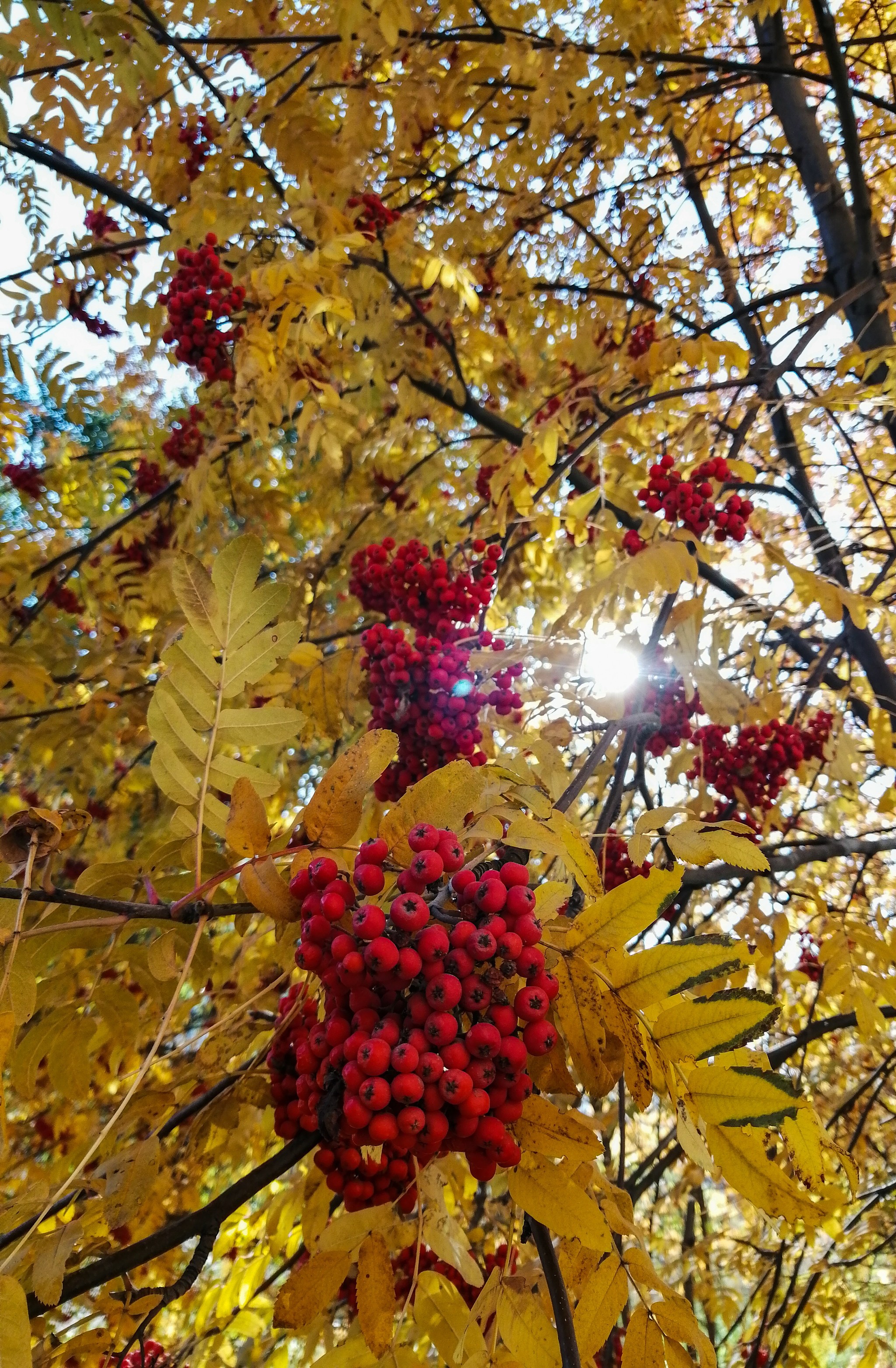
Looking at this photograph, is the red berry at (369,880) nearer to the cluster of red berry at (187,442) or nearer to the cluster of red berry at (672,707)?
the cluster of red berry at (672,707)

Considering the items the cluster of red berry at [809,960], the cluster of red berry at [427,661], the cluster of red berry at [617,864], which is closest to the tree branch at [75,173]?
the cluster of red berry at [427,661]

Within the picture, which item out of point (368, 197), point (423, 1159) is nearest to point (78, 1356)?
point (423, 1159)

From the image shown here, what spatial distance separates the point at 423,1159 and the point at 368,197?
3.77 metres

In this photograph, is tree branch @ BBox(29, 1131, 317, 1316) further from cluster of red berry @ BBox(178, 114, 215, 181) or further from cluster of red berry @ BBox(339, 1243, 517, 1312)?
cluster of red berry @ BBox(178, 114, 215, 181)

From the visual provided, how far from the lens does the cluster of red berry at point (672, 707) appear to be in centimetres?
280

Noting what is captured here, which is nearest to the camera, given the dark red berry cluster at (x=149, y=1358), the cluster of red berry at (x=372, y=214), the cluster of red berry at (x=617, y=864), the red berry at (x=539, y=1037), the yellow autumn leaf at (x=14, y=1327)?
the yellow autumn leaf at (x=14, y=1327)

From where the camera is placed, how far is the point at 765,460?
150 inches

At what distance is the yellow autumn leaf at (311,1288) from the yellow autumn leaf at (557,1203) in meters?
0.27

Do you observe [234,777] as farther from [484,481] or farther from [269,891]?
[484,481]

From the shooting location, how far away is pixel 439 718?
2219 millimetres

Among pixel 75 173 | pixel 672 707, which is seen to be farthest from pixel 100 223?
pixel 672 707

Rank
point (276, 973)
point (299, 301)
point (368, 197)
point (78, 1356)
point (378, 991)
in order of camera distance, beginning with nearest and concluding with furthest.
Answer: point (378, 991), point (78, 1356), point (276, 973), point (299, 301), point (368, 197)

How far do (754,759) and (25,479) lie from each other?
492 cm

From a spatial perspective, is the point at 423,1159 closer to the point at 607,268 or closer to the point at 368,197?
the point at 368,197
